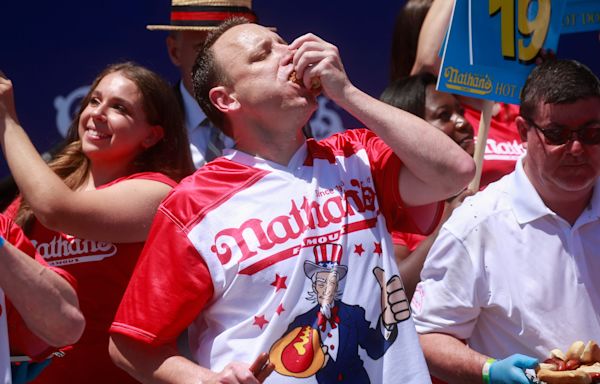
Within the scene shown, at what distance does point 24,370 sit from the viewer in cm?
270

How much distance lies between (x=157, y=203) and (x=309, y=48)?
72 centimetres

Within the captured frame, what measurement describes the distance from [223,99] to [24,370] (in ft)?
2.75

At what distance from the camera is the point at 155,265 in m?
2.69

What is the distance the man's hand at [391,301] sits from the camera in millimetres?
2750

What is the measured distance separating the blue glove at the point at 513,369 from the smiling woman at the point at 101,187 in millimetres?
1026

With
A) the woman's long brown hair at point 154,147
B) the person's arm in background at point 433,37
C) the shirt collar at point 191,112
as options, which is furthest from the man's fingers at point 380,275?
the person's arm in background at point 433,37

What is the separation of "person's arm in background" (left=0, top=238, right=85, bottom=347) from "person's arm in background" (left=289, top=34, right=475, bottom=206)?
2.55ft

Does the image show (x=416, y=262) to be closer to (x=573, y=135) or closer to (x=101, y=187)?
(x=573, y=135)

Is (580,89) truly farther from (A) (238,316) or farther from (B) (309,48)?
(A) (238,316)

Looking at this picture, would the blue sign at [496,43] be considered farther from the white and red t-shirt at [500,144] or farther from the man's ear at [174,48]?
the man's ear at [174,48]

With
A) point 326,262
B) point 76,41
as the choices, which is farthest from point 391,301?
point 76,41

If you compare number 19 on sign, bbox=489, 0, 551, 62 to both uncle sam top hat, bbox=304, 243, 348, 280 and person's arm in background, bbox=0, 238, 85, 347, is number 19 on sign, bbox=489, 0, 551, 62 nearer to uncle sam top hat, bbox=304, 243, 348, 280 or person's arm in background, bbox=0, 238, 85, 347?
uncle sam top hat, bbox=304, 243, 348, 280

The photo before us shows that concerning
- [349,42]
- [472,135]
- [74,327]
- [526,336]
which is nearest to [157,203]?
[74,327]

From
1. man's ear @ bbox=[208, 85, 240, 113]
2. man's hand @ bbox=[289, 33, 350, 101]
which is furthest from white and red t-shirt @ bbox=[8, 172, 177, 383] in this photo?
man's hand @ bbox=[289, 33, 350, 101]
